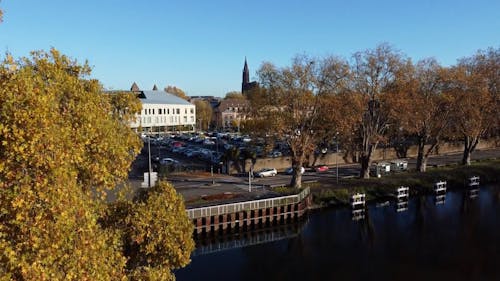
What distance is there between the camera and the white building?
124688 millimetres

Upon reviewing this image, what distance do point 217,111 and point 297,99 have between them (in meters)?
114

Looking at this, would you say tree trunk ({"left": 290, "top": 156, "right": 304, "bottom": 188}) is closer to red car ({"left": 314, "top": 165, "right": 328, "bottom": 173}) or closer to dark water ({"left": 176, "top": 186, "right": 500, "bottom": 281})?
dark water ({"left": 176, "top": 186, "right": 500, "bottom": 281})

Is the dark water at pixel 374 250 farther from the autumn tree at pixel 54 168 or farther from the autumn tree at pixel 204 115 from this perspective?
the autumn tree at pixel 204 115

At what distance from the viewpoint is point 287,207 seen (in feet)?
134

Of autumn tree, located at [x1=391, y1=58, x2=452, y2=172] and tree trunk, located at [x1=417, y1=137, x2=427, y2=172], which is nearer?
autumn tree, located at [x1=391, y1=58, x2=452, y2=172]

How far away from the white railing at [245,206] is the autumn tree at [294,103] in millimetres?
5143

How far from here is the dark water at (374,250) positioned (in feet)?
93.8

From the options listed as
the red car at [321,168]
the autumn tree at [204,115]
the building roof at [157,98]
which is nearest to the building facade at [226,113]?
the autumn tree at [204,115]

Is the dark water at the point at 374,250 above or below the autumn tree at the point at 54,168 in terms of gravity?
below

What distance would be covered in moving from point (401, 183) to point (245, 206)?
23.4 meters

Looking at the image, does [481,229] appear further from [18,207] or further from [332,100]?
[18,207]

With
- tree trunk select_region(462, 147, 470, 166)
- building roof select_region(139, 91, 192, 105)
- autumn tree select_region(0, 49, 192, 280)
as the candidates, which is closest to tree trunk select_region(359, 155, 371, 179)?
tree trunk select_region(462, 147, 470, 166)

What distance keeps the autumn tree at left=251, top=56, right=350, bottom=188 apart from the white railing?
5.14 meters

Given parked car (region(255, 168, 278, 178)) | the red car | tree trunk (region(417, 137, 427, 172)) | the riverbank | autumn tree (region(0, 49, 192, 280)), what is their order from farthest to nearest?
the red car, tree trunk (region(417, 137, 427, 172)), parked car (region(255, 168, 278, 178)), the riverbank, autumn tree (region(0, 49, 192, 280))
